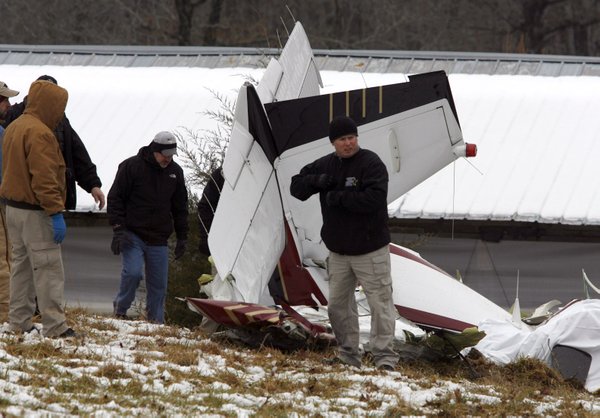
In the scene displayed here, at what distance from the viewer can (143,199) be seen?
1148 cm

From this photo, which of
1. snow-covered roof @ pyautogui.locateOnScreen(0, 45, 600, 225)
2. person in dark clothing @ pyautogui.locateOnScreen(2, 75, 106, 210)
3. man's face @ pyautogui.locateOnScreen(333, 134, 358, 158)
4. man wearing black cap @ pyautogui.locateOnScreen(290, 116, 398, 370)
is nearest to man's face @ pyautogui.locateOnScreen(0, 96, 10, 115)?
person in dark clothing @ pyautogui.locateOnScreen(2, 75, 106, 210)

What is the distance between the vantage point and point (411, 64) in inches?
795

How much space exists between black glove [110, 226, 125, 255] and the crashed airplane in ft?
3.12

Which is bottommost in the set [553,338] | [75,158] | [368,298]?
[553,338]

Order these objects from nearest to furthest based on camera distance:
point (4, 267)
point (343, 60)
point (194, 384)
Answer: point (194, 384) < point (4, 267) < point (343, 60)

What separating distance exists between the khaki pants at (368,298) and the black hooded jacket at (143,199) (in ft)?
7.46

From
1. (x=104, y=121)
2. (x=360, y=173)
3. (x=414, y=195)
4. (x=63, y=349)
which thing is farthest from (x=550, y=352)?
(x=104, y=121)

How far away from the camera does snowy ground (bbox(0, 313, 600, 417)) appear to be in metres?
7.70

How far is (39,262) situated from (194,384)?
1.70m

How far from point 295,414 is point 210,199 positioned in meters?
4.23

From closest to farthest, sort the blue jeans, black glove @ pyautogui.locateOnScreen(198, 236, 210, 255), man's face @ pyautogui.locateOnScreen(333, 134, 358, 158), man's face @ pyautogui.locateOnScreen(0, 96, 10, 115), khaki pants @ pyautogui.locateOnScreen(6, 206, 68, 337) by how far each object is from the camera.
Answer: khaki pants @ pyautogui.locateOnScreen(6, 206, 68, 337), man's face @ pyautogui.locateOnScreen(333, 134, 358, 158), man's face @ pyautogui.locateOnScreen(0, 96, 10, 115), the blue jeans, black glove @ pyautogui.locateOnScreen(198, 236, 210, 255)

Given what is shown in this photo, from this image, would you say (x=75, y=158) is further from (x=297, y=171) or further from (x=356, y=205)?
(x=356, y=205)

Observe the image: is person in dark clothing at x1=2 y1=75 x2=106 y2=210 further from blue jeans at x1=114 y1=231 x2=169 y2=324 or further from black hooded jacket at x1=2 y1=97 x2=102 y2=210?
blue jeans at x1=114 y1=231 x2=169 y2=324

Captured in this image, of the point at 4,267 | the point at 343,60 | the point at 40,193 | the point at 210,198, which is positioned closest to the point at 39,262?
the point at 40,193
